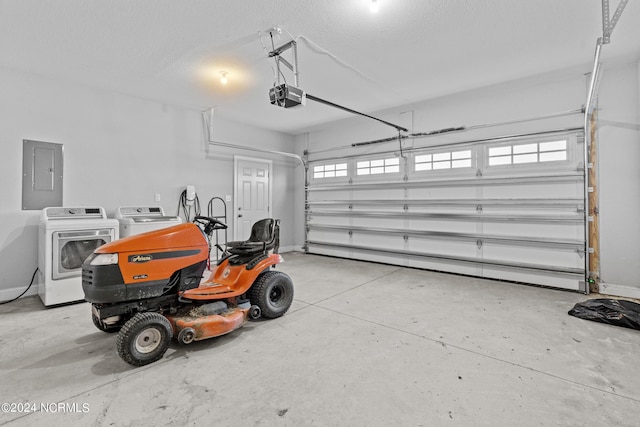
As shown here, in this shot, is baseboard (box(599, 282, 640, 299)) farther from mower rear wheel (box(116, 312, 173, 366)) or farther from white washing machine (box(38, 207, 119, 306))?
white washing machine (box(38, 207, 119, 306))

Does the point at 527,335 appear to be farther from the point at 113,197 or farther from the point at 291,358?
the point at 113,197

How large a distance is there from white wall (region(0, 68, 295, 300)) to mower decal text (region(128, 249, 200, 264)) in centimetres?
296

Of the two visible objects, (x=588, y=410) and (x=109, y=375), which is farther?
(x=109, y=375)

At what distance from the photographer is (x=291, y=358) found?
220cm

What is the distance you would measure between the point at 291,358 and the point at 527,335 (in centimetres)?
203

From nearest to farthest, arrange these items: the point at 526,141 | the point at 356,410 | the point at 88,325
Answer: the point at 356,410, the point at 88,325, the point at 526,141

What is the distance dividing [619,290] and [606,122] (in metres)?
2.11

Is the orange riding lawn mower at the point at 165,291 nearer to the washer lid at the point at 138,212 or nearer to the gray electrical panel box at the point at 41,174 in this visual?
the washer lid at the point at 138,212

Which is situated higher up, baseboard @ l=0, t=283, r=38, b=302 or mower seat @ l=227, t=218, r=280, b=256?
mower seat @ l=227, t=218, r=280, b=256

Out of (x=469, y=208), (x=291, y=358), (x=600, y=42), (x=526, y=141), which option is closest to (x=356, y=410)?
(x=291, y=358)

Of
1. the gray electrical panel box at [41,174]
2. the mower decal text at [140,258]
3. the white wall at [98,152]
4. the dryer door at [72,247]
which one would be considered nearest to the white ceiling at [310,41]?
the white wall at [98,152]

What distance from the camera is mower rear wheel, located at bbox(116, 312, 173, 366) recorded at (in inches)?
78.1

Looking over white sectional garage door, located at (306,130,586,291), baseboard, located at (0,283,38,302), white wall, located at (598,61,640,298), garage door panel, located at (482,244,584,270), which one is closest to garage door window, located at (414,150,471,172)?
white sectional garage door, located at (306,130,586,291)

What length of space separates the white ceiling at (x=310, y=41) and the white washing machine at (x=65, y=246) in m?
1.85
